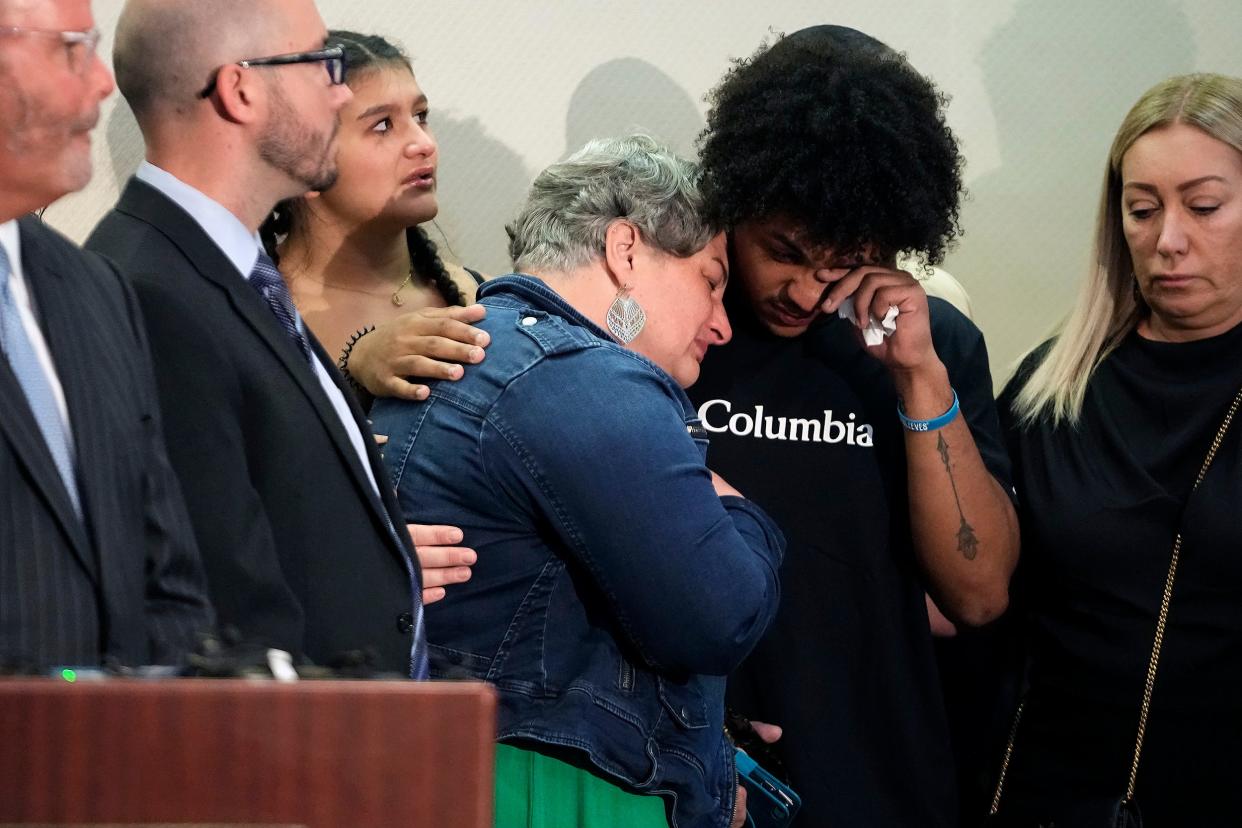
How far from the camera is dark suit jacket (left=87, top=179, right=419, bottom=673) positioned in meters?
1.44

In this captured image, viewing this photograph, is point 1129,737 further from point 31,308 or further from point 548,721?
point 31,308

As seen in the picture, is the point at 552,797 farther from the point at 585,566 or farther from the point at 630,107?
the point at 630,107

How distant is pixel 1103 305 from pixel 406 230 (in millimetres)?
1193

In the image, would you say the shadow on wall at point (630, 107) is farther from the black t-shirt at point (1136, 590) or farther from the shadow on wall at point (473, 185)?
the black t-shirt at point (1136, 590)

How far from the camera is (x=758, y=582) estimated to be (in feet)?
5.63

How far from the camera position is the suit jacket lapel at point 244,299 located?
1.57 meters

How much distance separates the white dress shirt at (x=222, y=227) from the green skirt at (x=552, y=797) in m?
0.36

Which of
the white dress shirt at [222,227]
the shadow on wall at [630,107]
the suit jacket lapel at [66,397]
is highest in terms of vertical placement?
the shadow on wall at [630,107]

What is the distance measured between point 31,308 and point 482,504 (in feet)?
1.86

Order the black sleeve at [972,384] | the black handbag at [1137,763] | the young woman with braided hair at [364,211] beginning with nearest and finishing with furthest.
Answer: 1. the black handbag at [1137,763]
2. the black sleeve at [972,384]
3. the young woman with braided hair at [364,211]

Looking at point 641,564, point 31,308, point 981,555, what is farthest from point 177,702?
point 981,555

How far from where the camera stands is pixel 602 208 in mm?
1945

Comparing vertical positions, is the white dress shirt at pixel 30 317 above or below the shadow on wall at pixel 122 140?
below

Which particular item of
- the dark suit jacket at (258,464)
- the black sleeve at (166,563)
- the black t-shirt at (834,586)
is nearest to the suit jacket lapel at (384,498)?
the dark suit jacket at (258,464)
